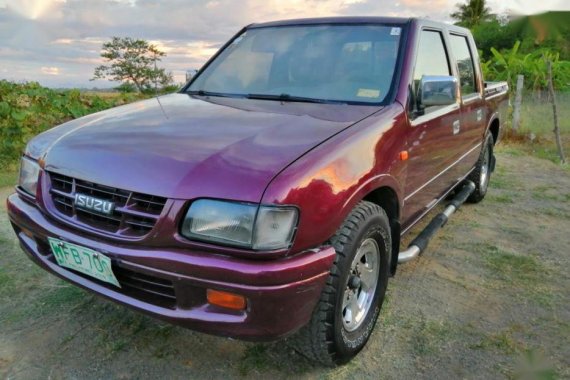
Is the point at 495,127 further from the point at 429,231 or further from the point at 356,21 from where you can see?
the point at 356,21

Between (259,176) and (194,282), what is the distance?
1.60 ft

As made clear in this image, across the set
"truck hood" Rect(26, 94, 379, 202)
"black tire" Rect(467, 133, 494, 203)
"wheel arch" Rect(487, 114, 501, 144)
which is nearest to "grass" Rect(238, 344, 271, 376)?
"truck hood" Rect(26, 94, 379, 202)

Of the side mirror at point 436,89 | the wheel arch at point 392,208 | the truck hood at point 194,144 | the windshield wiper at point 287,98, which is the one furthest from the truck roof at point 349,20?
the wheel arch at point 392,208

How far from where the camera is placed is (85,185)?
220cm

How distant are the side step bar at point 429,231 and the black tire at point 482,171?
0.86 feet

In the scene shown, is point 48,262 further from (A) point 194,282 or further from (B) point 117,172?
(A) point 194,282

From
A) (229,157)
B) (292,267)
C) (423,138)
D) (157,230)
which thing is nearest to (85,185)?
(157,230)

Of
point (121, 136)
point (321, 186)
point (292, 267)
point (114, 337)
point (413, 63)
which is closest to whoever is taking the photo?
point (292, 267)

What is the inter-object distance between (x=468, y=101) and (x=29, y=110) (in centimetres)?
549

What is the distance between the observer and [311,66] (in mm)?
3152

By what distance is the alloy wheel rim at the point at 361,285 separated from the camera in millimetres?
2434

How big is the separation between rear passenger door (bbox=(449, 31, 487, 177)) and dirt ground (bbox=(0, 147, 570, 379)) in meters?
0.92

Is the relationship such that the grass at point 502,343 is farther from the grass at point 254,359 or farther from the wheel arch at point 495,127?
the wheel arch at point 495,127

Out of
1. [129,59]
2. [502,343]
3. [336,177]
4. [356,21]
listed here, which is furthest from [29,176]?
[129,59]
